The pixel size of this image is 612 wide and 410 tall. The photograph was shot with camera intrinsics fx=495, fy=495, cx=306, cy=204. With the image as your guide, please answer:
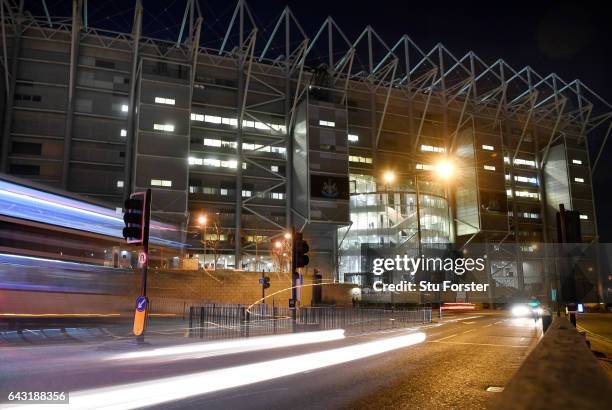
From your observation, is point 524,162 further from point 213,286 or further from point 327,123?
point 213,286

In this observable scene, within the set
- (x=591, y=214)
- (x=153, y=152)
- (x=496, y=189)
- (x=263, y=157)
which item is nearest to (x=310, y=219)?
(x=263, y=157)

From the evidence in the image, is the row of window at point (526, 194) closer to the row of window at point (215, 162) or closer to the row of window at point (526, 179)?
the row of window at point (526, 179)

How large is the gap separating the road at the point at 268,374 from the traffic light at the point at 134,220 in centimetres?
301

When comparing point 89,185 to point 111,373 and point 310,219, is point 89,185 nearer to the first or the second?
point 310,219

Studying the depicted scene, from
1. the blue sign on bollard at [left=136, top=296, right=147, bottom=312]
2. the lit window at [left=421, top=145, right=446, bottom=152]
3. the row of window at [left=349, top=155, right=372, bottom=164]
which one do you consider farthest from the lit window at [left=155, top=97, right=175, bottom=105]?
the blue sign on bollard at [left=136, top=296, right=147, bottom=312]

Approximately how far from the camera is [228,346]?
1337 centimetres

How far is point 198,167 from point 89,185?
1192cm

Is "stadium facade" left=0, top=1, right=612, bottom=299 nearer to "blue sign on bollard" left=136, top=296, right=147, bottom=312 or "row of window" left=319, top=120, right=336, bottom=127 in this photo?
"row of window" left=319, top=120, right=336, bottom=127

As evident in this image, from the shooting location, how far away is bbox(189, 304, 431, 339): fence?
19250 mm

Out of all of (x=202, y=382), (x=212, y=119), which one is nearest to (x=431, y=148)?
(x=212, y=119)

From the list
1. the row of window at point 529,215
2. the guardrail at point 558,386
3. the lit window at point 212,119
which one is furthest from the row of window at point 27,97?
the row of window at point 529,215

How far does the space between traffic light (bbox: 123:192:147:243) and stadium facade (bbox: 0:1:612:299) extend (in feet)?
120

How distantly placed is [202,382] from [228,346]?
5.35 m

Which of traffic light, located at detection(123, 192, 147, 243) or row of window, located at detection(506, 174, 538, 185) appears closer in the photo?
traffic light, located at detection(123, 192, 147, 243)
